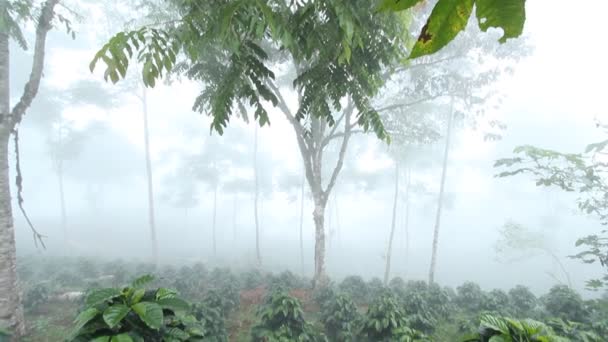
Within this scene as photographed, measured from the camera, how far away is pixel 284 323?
17.5 feet

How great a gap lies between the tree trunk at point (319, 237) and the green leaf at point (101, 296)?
6835 mm

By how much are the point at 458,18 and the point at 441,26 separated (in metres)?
0.03

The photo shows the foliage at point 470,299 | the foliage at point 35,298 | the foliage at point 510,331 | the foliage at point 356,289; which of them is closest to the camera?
the foliage at point 510,331

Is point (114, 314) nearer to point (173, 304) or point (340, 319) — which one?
point (173, 304)

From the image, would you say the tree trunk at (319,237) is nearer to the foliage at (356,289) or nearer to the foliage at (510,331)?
the foliage at (356,289)

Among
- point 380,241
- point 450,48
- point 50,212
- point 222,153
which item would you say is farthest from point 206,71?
point 50,212

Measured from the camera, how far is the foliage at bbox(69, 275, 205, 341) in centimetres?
185

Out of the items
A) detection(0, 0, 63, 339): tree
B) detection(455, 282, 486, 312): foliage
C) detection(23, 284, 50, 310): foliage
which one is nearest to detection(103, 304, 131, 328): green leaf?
detection(0, 0, 63, 339): tree

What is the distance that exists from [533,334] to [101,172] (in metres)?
63.2

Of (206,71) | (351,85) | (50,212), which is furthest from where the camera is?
(50,212)

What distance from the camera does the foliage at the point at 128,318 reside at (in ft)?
6.08

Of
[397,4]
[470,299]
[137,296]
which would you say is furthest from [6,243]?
[470,299]

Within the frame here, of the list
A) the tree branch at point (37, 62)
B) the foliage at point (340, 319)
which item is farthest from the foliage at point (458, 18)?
the tree branch at point (37, 62)

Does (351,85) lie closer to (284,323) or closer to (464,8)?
(464,8)
